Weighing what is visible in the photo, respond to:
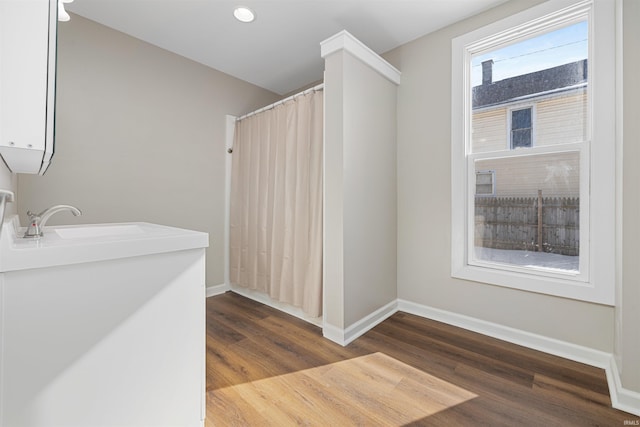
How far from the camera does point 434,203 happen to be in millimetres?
2283

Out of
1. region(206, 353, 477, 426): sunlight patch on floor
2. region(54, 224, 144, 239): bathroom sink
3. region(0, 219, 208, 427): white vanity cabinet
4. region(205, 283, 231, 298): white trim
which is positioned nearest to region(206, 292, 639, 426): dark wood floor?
region(206, 353, 477, 426): sunlight patch on floor

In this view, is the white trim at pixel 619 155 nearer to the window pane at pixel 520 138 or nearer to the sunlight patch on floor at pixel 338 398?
the window pane at pixel 520 138

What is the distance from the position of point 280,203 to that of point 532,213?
1961 mm

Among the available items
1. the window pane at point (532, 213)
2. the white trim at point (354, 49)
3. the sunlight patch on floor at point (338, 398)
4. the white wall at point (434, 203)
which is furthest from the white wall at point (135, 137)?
the window pane at point (532, 213)

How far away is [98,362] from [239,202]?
2.19 metres

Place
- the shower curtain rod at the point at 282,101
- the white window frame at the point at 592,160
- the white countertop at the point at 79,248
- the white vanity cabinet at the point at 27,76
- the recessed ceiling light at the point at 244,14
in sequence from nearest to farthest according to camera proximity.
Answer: the white countertop at the point at 79,248 < the white vanity cabinet at the point at 27,76 < the white window frame at the point at 592,160 < the recessed ceiling light at the point at 244,14 < the shower curtain rod at the point at 282,101

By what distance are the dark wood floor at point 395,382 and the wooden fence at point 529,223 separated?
71cm

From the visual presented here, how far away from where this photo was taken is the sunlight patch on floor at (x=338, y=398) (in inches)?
49.0

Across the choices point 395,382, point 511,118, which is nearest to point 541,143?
point 511,118

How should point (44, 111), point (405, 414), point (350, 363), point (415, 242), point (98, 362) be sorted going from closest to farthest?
point (98, 362) < point (44, 111) < point (405, 414) < point (350, 363) < point (415, 242)

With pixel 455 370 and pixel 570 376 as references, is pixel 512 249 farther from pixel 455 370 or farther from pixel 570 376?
pixel 455 370

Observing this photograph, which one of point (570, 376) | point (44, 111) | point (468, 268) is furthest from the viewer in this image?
point (468, 268)

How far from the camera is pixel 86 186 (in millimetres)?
2119

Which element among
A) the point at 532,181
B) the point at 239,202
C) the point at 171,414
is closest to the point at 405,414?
the point at 171,414
